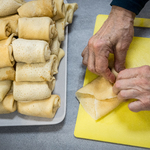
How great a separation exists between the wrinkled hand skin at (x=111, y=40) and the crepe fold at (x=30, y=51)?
0.30m

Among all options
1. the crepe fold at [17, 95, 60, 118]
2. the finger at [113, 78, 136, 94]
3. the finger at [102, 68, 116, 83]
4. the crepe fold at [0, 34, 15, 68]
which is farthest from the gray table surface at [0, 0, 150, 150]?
the crepe fold at [0, 34, 15, 68]

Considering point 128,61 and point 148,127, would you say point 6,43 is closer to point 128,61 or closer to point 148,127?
point 128,61

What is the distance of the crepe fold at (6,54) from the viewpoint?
1.02m

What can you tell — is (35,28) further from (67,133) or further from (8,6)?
(67,133)

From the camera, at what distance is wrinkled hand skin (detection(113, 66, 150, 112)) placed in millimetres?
955

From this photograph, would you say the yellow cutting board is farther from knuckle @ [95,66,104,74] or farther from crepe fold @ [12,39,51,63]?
crepe fold @ [12,39,51,63]

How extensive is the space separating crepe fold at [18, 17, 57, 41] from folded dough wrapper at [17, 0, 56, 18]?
61 mm

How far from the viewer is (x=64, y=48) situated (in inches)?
53.7

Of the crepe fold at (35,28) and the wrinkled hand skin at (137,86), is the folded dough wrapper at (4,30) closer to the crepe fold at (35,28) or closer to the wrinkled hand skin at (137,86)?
the crepe fold at (35,28)

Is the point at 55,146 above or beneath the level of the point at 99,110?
beneath

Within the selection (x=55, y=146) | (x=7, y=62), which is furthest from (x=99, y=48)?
(x=55, y=146)

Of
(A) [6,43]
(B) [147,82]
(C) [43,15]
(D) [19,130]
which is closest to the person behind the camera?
(B) [147,82]

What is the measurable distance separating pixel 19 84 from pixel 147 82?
81 cm

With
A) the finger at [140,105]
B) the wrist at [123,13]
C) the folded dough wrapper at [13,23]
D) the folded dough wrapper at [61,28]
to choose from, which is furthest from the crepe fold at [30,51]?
the finger at [140,105]
